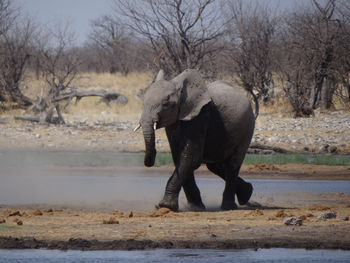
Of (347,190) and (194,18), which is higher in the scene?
(194,18)

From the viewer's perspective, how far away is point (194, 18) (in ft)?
88.0

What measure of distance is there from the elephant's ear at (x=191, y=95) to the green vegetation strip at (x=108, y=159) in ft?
28.7

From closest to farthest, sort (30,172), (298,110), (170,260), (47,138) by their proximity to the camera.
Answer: (170,260), (30,172), (47,138), (298,110)

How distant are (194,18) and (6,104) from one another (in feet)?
27.4

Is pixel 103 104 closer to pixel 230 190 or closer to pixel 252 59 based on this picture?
pixel 252 59

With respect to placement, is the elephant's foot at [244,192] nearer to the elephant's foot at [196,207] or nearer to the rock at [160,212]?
the elephant's foot at [196,207]

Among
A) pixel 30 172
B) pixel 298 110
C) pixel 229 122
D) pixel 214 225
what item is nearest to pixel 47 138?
pixel 30 172

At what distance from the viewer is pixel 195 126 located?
10164 mm

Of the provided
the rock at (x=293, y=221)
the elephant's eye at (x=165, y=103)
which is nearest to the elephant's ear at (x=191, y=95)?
the elephant's eye at (x=165, y=103)

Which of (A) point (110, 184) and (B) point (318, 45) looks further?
(B) point (318, 45)

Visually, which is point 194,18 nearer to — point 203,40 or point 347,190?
point 203,40

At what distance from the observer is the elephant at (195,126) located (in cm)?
980

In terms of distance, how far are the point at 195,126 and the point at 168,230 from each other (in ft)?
7.26

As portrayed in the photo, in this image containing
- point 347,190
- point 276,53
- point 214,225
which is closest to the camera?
point 214,225
